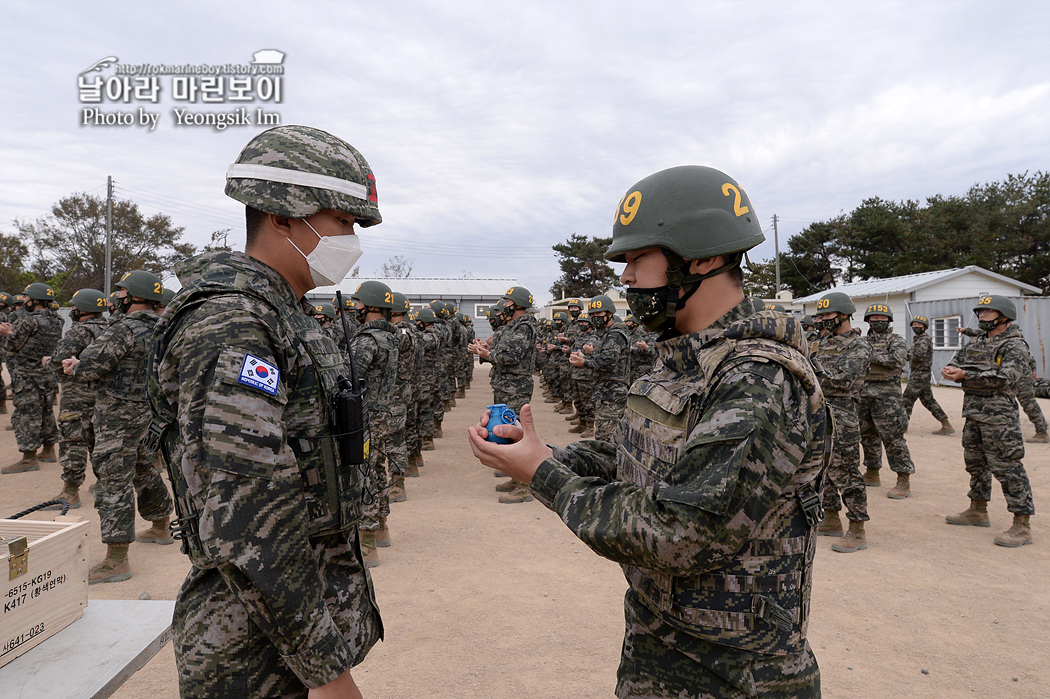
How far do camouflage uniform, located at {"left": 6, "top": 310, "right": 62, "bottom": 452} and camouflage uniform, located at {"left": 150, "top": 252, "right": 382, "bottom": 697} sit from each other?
9142mm

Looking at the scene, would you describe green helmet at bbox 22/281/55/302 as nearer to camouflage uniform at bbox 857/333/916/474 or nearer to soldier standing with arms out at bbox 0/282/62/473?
soldier standing with arms out at bbox 0/282/62/473

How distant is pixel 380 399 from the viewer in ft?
22.4

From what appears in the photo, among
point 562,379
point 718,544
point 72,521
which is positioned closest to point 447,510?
point 72,521

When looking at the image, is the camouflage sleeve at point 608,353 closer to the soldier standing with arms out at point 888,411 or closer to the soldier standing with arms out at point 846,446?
the soldier standing with arms out at point 846,446

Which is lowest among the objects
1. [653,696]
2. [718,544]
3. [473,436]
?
[653,696]

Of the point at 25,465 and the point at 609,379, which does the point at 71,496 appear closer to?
the point at 25,465

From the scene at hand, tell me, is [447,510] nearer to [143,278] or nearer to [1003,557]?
[143,278]

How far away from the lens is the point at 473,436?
1.81 m

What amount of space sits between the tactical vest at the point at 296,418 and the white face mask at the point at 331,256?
155 millimetres

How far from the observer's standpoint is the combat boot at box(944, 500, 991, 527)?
264 inches

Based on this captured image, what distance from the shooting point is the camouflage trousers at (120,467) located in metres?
5.15

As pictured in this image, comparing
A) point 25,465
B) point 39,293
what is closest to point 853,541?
point 25,465

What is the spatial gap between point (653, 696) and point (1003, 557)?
233 inches

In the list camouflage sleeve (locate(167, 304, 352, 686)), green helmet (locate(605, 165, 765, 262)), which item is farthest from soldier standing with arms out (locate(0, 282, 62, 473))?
green helmet (locate(605, 165, 765, 262))
